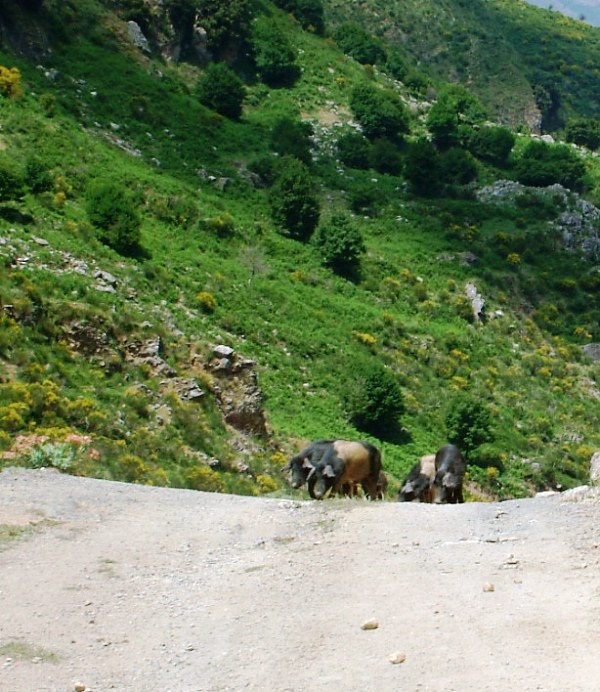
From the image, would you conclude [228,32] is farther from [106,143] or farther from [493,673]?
[493,673]

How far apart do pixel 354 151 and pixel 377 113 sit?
6.49 meters

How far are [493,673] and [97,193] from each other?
37.2 meters

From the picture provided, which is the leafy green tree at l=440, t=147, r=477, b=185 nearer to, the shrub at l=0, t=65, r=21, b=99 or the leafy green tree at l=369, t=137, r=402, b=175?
the leafy green tree at l=369, t=137, r=402, b=175

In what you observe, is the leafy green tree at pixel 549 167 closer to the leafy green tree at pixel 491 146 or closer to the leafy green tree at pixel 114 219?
the leafy green tree at pixel 491 146

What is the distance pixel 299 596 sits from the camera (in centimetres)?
1070

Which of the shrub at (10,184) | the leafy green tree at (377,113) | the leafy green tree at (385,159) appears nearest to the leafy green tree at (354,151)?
the leafy green tree at (385,159)

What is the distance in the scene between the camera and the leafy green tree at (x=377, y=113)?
73.8 meters

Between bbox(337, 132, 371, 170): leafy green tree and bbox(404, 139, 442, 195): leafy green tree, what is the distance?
3.13 m

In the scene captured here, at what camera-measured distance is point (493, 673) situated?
8.10 m

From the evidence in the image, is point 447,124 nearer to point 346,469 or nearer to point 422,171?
point 422,171

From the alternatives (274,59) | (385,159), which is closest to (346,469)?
(385,159)

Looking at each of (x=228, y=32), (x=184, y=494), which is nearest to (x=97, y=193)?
(x=184, y=494)

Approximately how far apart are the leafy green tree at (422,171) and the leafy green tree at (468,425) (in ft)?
105

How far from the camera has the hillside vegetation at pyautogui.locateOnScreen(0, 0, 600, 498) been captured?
94.6ft
